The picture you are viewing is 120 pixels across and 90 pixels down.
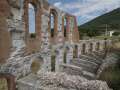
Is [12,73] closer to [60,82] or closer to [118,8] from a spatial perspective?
[60,82]

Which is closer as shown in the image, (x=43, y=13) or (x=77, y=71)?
(x=43, y=13)

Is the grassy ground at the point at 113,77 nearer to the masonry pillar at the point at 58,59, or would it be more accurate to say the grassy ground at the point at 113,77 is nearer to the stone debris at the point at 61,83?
the stone debris at the point at 61,83

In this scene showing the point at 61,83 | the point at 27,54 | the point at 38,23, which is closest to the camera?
the point at 61,83

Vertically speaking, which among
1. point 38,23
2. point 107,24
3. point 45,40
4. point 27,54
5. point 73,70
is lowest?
point 73,70

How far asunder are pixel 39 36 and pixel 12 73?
343 cm

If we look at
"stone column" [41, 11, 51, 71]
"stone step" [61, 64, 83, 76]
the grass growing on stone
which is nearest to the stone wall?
"stone column" [41, 11, 51, 71]

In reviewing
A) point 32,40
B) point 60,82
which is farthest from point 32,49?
point 60,82

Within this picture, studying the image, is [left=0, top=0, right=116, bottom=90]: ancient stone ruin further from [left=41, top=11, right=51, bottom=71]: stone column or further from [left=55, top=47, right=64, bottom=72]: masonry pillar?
[left=55, top=47, right=64, bottom=72]: masonry pillar

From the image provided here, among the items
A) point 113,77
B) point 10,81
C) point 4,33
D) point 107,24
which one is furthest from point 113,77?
point 107,24

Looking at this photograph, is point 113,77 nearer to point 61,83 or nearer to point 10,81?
point 61,83

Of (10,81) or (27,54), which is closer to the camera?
(10,81)

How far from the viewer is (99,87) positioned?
4801mm

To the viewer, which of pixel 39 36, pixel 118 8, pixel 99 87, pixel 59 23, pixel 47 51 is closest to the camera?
pixel 99 87

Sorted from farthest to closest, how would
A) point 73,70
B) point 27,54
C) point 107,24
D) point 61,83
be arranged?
point 107,24 → point 73,70 → point 27,54 → point 61,83
